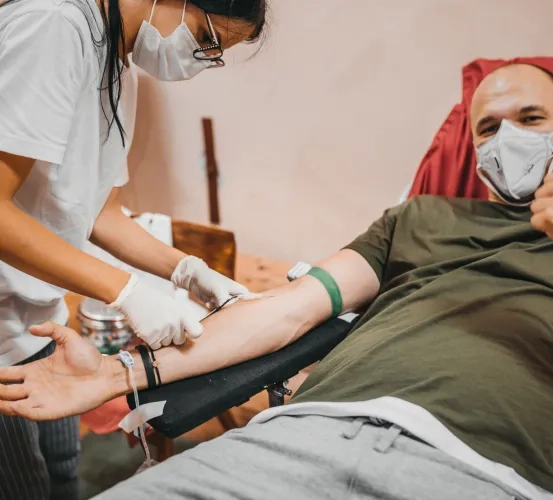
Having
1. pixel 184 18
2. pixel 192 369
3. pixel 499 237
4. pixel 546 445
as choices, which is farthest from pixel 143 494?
Result: pixel 499 237

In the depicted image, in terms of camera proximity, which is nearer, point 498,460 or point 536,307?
point 498,460

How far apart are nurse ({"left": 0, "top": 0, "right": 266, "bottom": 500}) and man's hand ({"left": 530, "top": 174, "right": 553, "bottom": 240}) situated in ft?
2.16

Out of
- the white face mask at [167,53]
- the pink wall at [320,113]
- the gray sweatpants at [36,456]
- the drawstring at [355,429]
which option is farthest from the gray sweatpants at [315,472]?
the pink wall at [320,113]

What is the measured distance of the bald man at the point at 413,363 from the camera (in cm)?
94

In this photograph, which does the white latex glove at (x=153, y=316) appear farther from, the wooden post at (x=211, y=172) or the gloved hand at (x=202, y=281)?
the wooden post at (x=211, y=172)

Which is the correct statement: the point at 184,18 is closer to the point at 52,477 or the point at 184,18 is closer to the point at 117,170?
the point at 117,170

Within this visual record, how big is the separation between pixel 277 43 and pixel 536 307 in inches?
64.1

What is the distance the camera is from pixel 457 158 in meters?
1.80

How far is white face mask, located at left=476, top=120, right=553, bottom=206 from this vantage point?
1.46 metres

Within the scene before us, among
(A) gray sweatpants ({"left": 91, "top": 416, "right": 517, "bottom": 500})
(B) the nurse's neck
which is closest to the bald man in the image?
(A) gray sweatpants ({"left": 91, "top": 416, "right": 517, "bottom": 500})

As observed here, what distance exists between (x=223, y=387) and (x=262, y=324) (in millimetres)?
206

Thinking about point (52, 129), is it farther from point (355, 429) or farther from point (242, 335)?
point (355, 429)

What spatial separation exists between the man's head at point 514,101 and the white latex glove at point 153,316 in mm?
971

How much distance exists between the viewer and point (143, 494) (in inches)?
34.9
